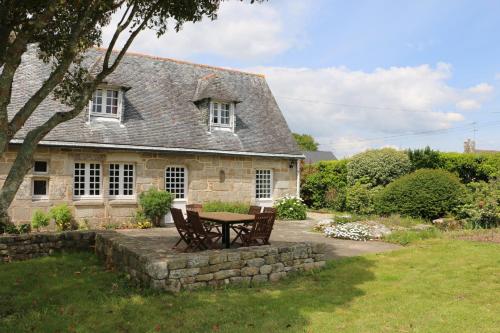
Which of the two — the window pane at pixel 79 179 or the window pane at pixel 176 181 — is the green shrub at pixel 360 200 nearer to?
the window pane at pixel 176 181

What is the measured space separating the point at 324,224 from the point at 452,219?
13.4 ft

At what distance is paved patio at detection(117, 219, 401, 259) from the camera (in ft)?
32.9

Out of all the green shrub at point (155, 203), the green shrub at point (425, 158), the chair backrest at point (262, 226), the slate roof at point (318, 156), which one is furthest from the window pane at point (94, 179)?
the slate roof at point (318, 156)

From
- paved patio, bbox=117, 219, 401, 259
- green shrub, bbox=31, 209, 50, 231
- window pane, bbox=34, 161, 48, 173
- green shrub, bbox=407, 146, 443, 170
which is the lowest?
paved patio, bbox=117, 219, 401, 259

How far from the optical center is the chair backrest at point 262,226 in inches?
337

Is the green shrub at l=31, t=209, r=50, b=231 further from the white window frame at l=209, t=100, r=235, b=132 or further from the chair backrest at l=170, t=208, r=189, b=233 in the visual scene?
the white window frame at l=209, t=100, r=235, b=132

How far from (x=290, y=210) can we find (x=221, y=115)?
4.92 metres

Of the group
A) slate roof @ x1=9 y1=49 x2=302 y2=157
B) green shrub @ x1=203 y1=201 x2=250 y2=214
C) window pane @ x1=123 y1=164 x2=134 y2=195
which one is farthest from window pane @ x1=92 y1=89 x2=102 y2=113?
green shrub @ x1=203 y1=201 x2=250 y2=214

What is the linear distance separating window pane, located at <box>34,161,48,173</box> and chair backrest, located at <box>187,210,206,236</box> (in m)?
7.38

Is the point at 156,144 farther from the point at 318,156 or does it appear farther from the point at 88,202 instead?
the point at 318,156

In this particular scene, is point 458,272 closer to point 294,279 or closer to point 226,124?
point 294,279

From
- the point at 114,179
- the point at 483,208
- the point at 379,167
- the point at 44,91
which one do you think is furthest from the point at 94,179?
the point at 483,208

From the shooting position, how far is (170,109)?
1705cm

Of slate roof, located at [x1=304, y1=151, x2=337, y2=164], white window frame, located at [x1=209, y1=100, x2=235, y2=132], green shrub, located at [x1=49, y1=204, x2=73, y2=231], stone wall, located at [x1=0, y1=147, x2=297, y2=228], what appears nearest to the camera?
green shrub, located at [x1=49, y1=204, x2=73, y2=231]
